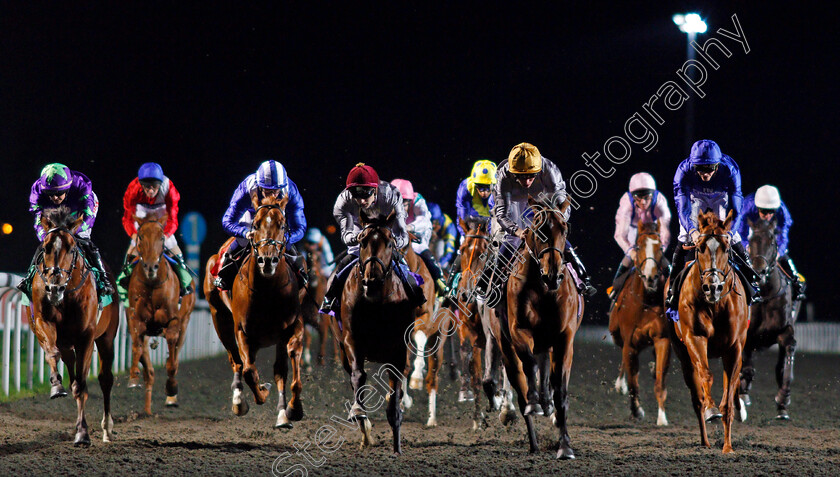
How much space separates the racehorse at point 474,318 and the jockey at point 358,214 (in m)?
0.96

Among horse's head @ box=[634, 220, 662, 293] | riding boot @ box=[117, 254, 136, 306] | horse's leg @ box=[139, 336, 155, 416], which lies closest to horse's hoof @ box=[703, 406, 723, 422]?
horse's head @ box=[634, 220, 662, 293]

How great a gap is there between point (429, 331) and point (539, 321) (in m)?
3.12

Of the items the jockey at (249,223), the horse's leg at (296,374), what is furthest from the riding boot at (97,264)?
the horse's leg at (296,374)

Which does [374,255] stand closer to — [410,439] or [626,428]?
[410,439]

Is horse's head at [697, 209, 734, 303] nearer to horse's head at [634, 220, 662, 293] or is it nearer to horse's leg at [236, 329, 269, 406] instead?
horse's head at [634, 220, 662, 293]

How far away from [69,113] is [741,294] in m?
21.1

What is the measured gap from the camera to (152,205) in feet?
35.3

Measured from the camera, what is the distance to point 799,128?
2641 cm

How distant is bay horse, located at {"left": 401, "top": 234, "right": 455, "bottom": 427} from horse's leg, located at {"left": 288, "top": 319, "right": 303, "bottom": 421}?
1.31 metres

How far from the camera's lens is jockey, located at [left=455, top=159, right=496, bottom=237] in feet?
35.8

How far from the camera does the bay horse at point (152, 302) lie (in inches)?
405

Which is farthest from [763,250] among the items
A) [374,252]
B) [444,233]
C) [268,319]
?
[268,319]

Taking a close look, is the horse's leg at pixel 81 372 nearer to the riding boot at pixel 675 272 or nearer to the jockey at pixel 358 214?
the jockey at pixel 358 214

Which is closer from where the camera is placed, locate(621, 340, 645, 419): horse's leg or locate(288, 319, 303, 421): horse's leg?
locate(288, 319, 303, 421): horse's leg
